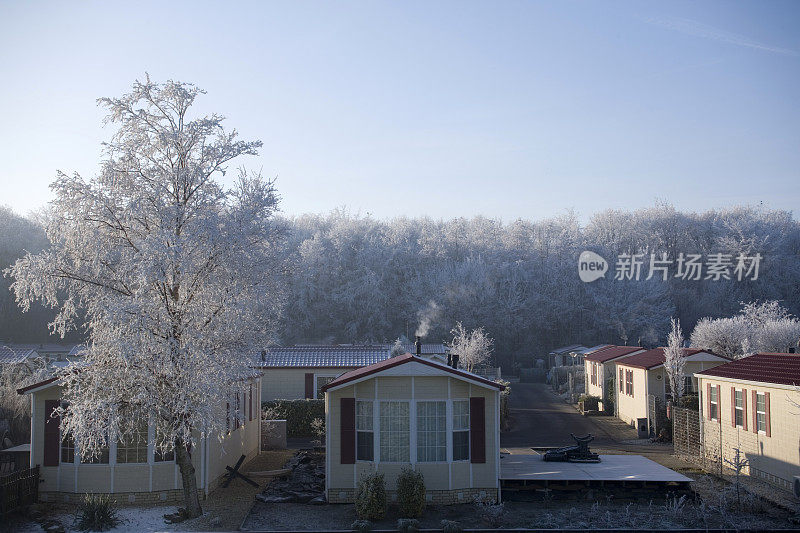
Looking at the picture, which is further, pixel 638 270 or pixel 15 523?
pixel 638 270

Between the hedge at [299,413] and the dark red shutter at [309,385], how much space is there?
125 centimetres

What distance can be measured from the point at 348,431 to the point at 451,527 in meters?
3.47

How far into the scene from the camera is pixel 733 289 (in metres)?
59.6

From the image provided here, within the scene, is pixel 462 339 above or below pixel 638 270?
below

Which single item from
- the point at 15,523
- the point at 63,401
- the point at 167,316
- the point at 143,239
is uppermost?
the point at 143,239

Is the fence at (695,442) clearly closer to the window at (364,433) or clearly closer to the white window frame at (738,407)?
the white window frame at (738,407)

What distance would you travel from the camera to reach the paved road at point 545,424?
24.7 metres

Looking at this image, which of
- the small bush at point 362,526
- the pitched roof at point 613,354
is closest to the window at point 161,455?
the small bush at point 362,526

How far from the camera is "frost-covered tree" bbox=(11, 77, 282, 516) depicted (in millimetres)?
12156

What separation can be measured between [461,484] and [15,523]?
30.8ft

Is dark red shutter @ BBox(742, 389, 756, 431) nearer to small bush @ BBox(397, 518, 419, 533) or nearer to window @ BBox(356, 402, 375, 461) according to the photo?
small bush @ BBox(397, 518, 419, 533)

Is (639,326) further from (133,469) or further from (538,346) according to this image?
(133,469)

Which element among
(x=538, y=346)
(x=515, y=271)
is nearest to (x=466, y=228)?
(x=515, y=271)

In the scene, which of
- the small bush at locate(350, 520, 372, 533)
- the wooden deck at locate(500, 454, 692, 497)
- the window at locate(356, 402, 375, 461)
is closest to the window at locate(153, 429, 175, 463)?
the window at locate(356, 402, 375, 461)
